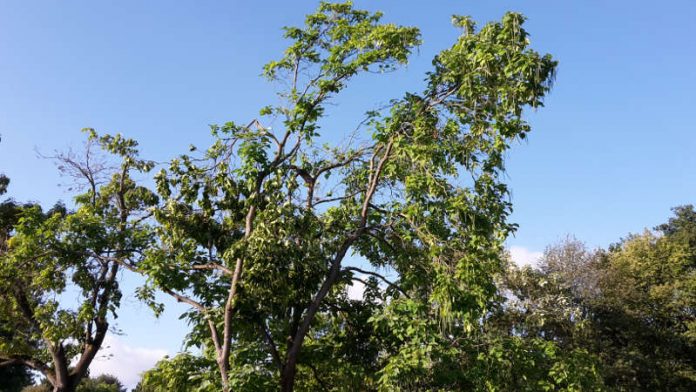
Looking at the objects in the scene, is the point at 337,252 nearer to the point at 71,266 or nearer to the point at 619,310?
the point at 71,266

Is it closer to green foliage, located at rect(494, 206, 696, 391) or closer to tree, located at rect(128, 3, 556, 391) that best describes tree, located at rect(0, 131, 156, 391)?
tree, located at rect(128, 3, 556, 391)

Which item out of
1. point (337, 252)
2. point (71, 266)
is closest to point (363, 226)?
point (337, 252)

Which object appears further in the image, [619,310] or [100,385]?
[100,385]

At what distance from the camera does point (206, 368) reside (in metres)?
10.0

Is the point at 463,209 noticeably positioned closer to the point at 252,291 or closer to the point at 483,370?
the point at 483,370

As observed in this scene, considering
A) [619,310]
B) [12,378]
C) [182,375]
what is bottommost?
[182,375]

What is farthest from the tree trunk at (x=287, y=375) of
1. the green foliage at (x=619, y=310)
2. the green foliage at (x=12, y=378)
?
the green foliage at (x=12, y=378)

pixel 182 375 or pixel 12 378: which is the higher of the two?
pixel 12 378

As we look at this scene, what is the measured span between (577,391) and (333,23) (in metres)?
8.88

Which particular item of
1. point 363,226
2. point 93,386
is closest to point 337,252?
point 363,226

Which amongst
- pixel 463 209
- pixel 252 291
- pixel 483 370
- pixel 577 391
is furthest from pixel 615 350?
pixel 252 291

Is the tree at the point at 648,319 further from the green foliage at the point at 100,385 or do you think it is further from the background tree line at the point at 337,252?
the green foliage at the point at 100,385

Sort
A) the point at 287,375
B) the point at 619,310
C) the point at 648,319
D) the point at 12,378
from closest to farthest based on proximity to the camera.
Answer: the point at 287,375 → the point at 619,310 → the point at 648,319 → the point at 12,378

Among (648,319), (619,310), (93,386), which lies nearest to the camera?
(619,310)
